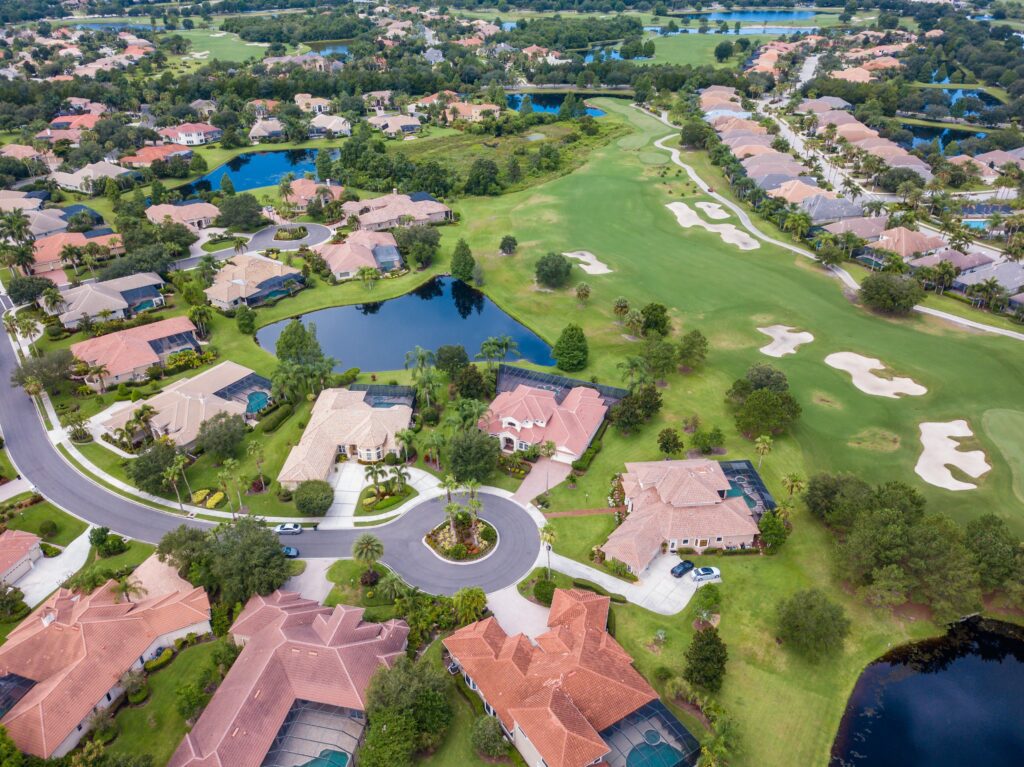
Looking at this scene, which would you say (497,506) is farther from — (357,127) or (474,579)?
(357,127)

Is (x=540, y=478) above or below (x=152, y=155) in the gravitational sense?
below

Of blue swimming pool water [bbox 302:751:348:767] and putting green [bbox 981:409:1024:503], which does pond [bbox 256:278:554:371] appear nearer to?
putting green [bbox 981:409:1024:503]

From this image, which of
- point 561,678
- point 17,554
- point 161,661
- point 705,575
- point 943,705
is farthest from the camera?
point 17,554

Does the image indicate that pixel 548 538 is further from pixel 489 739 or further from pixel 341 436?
pixel 341 436

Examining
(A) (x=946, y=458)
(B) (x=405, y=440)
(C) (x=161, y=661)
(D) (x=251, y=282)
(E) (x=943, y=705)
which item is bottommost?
(E) (x=943, y=705)

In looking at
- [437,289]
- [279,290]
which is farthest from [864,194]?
[279,290]

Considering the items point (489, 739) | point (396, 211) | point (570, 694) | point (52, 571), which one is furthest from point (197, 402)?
point (396, 211)

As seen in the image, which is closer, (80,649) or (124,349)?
(80,649)

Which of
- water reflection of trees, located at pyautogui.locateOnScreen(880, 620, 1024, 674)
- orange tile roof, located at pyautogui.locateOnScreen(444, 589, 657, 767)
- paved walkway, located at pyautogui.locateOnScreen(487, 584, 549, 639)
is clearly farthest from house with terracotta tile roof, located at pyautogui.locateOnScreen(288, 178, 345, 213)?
water reflection of trees, located at pyautogui.locateOnScreen(880, 620, 1024, 674)

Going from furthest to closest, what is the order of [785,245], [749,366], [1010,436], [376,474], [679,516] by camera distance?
1. [785,245]
2. [749,366]
3. [1010,436]
4. [376,474]
5. [679,516]
